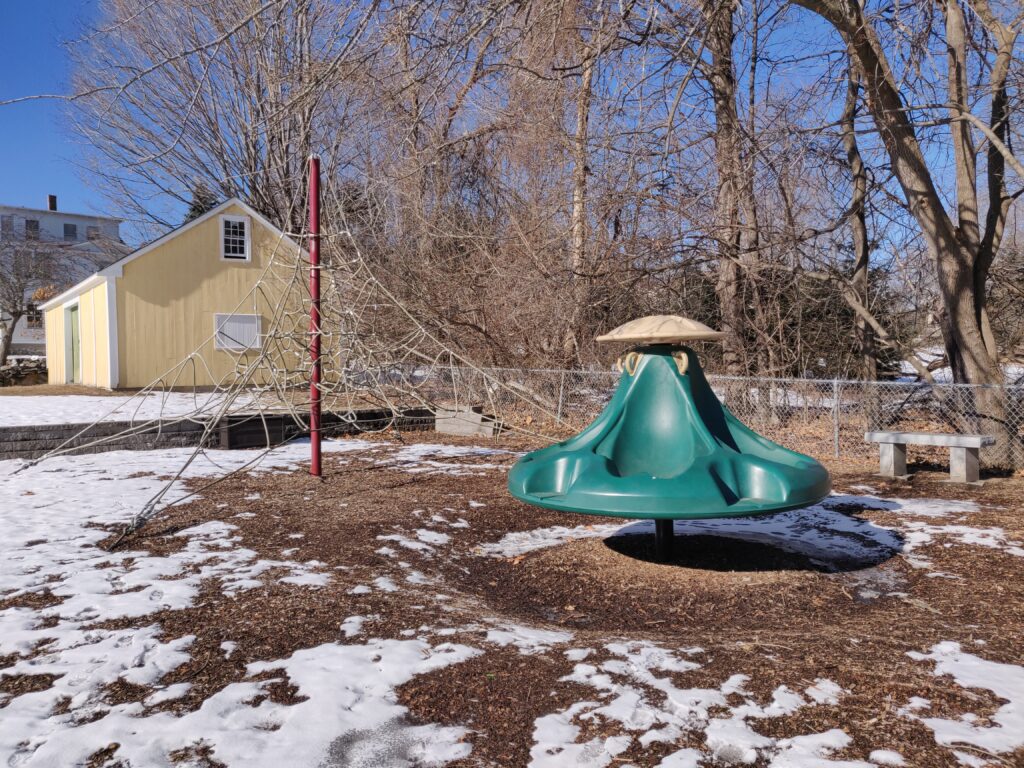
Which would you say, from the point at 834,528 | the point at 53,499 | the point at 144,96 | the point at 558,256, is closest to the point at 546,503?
the point at 834,528

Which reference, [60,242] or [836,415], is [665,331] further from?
[60,242]

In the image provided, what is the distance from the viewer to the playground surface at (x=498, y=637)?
8.85 ft

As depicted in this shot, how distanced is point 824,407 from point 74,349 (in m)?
21.0

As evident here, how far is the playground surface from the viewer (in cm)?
270

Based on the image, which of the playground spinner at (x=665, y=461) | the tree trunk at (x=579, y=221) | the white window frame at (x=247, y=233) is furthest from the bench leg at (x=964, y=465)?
the white window frame at (x=247, y=233)

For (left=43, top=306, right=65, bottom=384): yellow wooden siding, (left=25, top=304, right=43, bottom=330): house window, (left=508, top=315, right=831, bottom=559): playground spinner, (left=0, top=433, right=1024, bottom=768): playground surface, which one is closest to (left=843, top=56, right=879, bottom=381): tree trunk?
(left=0, top=433, right=1024, bottom=768): playground surface

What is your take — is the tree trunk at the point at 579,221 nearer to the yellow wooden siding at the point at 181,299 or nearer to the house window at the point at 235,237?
the yellow wooden siding at the point at 181,299

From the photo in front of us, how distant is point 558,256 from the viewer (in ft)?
46.7

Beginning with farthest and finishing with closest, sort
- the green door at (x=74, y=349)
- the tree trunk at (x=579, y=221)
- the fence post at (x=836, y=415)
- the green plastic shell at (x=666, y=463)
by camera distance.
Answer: the green door at (x=74, y=349) < the tree trunk at (x=579, y=221) < the fence post at (x=836, y=415) < the green plastic shell at (x=666, y=463)

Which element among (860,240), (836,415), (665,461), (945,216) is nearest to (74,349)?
(860,240)

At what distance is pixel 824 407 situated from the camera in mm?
12156

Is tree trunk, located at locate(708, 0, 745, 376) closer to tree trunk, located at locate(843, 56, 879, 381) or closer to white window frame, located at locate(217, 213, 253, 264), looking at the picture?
tree trunk, located at locate(843, 56, 879, 381)

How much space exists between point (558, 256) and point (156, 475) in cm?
828

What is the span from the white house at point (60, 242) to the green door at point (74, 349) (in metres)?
9.95
